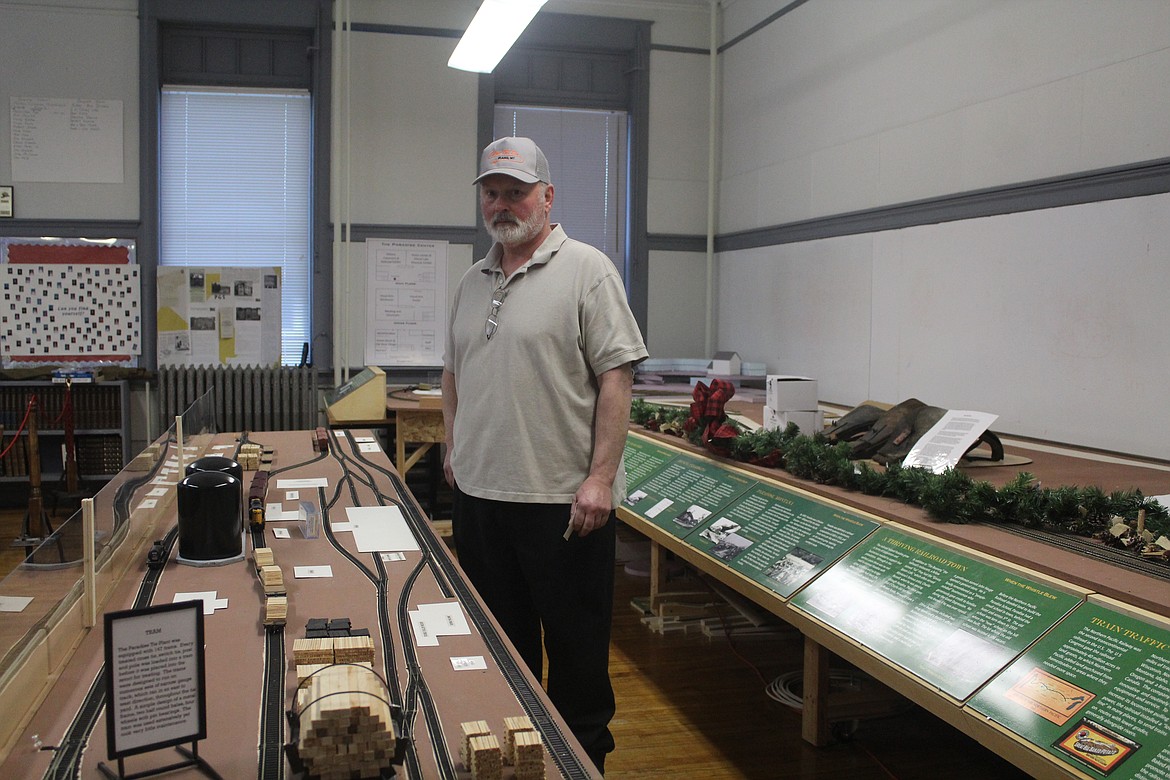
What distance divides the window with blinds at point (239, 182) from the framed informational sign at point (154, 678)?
6725mm

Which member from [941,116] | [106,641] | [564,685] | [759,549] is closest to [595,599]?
[564,685]

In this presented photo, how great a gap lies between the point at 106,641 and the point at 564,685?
1.50 m

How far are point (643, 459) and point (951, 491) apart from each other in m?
2.17

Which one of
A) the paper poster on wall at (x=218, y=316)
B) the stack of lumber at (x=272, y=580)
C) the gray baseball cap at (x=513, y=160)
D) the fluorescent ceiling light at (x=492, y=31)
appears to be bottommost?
the stack of lumber at (x=272, y=580)

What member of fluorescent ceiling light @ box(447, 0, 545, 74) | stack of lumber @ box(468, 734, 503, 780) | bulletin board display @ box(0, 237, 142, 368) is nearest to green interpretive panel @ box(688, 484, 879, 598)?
stack of lumber @ box(468, 734, 503, 780)

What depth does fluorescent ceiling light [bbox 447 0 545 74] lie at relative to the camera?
17.7 ft

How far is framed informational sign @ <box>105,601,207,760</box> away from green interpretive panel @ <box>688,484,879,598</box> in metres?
2.08

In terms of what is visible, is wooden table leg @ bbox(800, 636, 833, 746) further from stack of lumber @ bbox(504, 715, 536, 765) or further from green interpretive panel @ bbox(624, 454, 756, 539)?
stack of lumber @ bbox(504, 715, 536, 765)

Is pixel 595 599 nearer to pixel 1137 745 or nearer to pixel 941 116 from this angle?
pixel 1137 745

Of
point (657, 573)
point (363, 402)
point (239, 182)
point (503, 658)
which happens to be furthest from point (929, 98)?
point (239, 182)

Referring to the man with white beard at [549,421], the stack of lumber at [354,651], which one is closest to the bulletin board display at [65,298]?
the man with white beard at [549,421]

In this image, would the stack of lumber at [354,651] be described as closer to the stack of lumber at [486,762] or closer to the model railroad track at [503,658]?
the model railroad track at [503,658]

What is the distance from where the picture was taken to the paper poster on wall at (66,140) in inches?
285

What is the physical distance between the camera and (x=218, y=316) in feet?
24.9
